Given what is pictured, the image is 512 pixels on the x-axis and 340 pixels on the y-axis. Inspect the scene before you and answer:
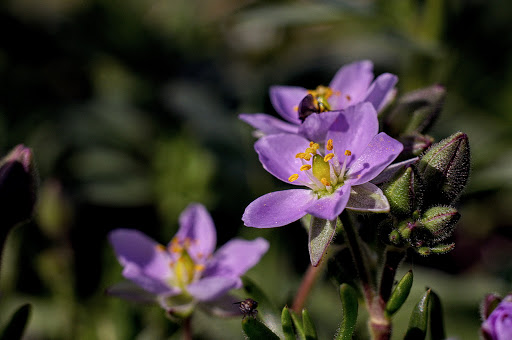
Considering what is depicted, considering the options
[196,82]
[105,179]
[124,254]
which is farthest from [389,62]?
[124,254]

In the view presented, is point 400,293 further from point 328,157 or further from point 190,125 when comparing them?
point 190,125

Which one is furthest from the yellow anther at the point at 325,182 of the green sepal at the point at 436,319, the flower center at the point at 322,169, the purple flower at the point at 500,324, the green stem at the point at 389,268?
the purple flower at the point at 500,324

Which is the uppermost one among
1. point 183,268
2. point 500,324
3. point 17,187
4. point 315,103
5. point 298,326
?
point 315,103

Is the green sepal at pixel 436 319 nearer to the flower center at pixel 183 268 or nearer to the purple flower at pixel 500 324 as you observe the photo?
the purple flower at pixel 500 324

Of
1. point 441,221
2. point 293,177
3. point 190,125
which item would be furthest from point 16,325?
point 190,125

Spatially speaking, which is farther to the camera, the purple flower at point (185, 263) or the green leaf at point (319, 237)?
the purple flower at point (185, 263)
